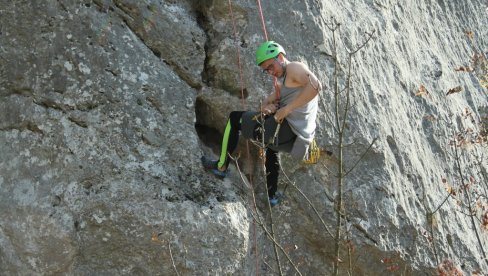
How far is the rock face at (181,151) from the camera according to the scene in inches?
235

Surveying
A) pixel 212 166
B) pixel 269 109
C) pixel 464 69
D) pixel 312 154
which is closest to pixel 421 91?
pixel 464 69

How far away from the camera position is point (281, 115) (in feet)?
20.6

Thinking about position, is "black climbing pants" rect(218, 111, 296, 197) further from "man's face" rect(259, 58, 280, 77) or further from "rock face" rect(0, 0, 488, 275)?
"man's face" rect(259, 58, 280, 77)

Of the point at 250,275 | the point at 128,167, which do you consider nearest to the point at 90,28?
the point at 128,167

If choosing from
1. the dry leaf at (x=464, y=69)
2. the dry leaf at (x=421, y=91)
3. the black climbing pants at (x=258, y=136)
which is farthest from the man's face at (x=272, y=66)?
the dry leaf at (x=464, y=69)

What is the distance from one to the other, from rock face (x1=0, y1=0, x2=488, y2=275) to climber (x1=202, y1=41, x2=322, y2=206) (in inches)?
12.8

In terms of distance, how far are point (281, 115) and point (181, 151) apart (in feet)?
3.16

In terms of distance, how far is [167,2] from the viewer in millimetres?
7203

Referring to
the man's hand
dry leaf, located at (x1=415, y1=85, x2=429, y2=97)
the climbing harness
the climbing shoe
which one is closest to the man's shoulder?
the man's hand

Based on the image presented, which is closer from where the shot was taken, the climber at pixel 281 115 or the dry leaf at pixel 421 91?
the climber at pixel 281 115

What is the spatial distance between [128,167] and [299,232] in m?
1.79

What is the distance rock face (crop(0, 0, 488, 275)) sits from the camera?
19.6ft

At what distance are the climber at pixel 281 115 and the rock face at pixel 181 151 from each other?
33 cm

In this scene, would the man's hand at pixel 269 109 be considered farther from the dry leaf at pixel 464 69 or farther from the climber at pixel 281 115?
the dry leaf at pixel 464 69
